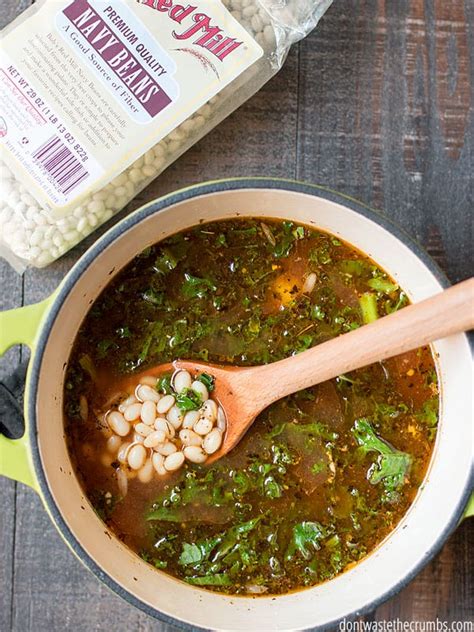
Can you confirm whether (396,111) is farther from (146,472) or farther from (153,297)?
(146,472)

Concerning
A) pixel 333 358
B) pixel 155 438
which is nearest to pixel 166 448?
pixel 155 438

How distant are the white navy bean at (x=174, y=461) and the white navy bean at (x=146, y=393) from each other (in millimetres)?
103

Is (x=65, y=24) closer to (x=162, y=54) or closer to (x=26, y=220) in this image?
(x=162, y=54)

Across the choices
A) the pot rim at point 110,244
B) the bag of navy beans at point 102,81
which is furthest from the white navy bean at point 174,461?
the bag of navy beans at point 102,81

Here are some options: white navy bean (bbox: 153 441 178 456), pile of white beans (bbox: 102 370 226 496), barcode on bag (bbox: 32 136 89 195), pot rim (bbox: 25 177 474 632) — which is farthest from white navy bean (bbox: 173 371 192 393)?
barcode on bag (bbox: 32 136 89 195)

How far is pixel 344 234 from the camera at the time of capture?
145cm

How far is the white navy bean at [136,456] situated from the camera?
1.48m

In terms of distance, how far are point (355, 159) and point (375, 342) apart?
1.40 ft

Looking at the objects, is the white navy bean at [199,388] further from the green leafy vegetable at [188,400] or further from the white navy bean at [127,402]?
the white navy bean at [127,402]

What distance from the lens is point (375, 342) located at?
1.30 metres

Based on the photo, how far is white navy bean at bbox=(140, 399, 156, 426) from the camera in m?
1.47

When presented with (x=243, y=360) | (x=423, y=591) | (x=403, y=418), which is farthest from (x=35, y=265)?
(x=423, y=591)

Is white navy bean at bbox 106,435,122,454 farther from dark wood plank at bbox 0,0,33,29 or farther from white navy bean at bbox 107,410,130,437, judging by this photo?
dark wood plank at bbox 0,0,33,29

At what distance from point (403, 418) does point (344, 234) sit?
351 millimetres
